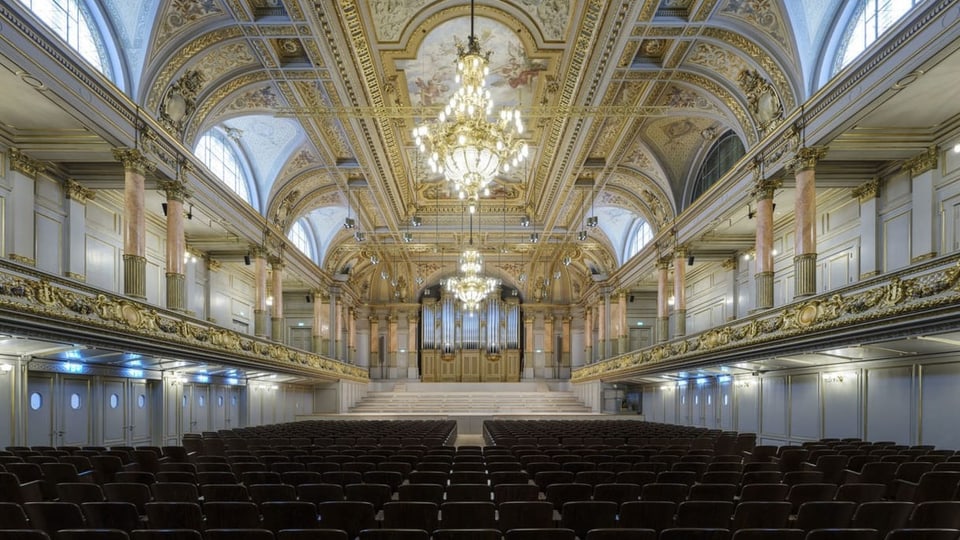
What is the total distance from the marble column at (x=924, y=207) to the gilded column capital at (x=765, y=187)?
9.18 feet

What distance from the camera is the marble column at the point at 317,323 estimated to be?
3222 centimetres

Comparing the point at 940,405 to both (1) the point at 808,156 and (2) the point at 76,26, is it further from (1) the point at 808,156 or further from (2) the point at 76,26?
(2) the point at 76,26

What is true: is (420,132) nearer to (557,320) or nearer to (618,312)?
(618,312)

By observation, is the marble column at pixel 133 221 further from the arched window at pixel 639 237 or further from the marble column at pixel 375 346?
the marble column at pixel 375 346

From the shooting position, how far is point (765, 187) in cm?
1609

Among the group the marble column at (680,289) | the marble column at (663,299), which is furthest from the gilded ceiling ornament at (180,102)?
the marble column at (663,299)

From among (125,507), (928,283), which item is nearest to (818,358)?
(928,283)

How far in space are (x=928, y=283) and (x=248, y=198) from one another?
64.8 feet

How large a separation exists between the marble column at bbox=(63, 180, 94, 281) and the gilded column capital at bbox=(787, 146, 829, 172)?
17.2 meters

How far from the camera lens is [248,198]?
2252 cm

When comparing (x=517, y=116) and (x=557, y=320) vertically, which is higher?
(x=517, y=116)

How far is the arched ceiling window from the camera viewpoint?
99.6 ft

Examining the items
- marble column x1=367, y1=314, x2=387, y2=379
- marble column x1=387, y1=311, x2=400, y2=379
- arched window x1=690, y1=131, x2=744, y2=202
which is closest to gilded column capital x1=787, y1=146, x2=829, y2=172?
arched window x1=690, y1=131, x2=744, y2=202

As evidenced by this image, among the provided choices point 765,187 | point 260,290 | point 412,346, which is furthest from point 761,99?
point 412,346
